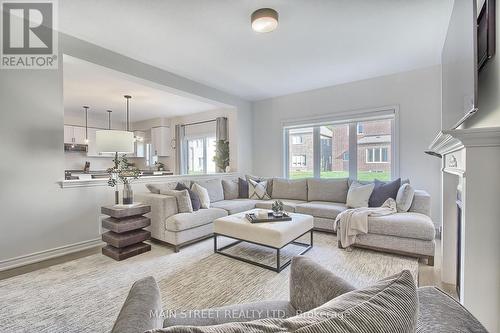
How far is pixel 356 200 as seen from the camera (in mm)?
3508

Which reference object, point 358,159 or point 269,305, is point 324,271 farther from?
point 358,159

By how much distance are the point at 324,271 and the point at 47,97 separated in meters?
3.39

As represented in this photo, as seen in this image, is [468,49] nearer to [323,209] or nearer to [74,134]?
[323,209]

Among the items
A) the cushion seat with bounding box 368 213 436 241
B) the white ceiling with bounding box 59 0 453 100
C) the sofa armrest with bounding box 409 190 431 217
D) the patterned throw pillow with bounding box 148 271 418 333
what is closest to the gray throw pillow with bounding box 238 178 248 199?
the white ceiling with bounding box 59 0 453 100

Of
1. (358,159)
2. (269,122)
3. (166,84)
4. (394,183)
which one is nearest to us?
(394,183)

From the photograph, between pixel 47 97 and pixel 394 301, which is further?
pixel 47 97

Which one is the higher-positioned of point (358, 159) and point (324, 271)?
point (358, 159)

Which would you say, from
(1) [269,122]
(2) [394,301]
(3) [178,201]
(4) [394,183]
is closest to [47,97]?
(3) [178,201]

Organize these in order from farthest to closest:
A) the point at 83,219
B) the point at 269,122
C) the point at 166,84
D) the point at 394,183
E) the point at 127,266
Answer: the point at 269,122 → the point at 166,84 → the point at 394,183 → the point at 83,219 → the point at 127,266

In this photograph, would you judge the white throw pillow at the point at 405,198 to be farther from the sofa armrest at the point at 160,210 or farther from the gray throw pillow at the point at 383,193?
the sofa armrest at the point at 160,210

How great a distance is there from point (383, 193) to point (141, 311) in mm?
3498

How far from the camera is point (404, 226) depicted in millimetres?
2699

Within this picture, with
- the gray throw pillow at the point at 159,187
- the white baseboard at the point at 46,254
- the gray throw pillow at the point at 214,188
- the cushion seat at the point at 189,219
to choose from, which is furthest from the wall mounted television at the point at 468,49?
the white baseboard at the point at 46,254

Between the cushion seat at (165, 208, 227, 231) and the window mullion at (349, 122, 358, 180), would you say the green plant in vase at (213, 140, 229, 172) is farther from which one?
the window mullion at (349, 122, 358, 180)
